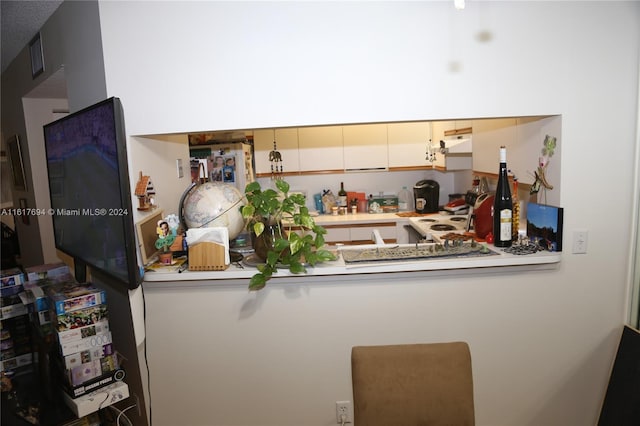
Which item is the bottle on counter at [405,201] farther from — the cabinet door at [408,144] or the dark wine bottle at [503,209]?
the dark wine bottle at [503,209]

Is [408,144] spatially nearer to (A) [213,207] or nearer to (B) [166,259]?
(A) [213,207]

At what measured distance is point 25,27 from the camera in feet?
8.05

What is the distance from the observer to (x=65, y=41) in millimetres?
2160

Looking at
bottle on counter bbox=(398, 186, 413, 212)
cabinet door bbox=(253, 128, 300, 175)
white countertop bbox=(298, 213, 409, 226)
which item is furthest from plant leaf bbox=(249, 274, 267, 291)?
bottle on counter bbox=(398, 186, 413, 212)

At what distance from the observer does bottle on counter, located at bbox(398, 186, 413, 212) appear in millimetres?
4598

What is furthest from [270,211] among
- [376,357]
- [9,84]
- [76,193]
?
[9,84]

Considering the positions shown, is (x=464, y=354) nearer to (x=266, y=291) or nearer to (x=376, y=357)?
(x=376, y=357)

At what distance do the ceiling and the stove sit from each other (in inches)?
111

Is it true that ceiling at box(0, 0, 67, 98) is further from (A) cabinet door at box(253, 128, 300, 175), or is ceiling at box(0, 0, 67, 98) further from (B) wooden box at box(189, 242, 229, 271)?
(A) cabinet door at box(253, 128, 300, 175)

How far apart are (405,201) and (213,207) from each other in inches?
120

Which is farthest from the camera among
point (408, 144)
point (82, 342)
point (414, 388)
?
point (408, 144)

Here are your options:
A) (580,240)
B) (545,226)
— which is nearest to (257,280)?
(545,226)

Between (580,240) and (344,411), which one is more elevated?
(580,240)

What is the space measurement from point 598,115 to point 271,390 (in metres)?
2.10
